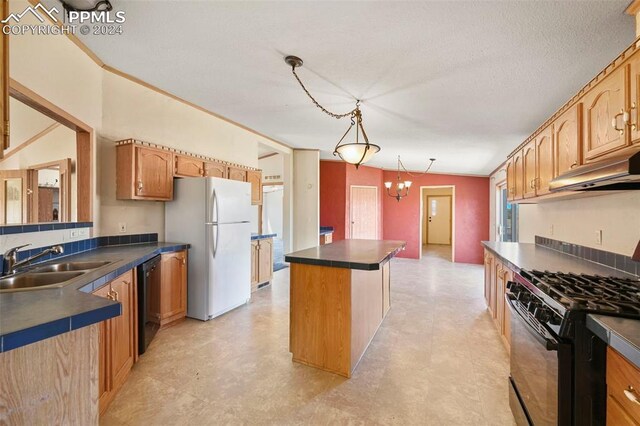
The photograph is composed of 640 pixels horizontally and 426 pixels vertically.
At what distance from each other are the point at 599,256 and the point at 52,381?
334 cm

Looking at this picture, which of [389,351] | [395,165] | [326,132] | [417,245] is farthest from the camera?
[417,245]

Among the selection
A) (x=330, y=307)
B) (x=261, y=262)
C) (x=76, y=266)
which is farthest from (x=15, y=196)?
(x=330, y=307)

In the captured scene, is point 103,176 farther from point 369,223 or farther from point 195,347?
point 369,223

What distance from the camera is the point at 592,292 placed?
1357 mm

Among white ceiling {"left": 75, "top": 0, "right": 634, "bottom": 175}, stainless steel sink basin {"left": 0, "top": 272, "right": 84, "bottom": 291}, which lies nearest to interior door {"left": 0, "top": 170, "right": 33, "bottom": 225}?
white ceiling {"left": 75, "top": 0, "right": 634, "bottom": 175}

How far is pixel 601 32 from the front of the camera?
5.84ft

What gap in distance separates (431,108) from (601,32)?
1.48m

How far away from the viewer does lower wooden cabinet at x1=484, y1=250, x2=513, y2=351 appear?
250 cm

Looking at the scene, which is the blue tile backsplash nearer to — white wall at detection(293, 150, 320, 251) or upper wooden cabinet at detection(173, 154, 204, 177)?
upper wooden cabinet at detection(173, 154, 204, 177)

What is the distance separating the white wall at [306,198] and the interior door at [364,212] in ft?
4.28

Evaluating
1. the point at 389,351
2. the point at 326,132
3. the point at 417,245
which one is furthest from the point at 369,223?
the point at 389,351

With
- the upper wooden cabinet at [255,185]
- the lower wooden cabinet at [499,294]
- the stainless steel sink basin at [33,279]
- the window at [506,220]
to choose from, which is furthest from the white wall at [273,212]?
the stainless steel sink basin at [33,279]

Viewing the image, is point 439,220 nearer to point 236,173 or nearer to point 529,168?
point 529,168

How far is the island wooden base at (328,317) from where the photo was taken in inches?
84.3
